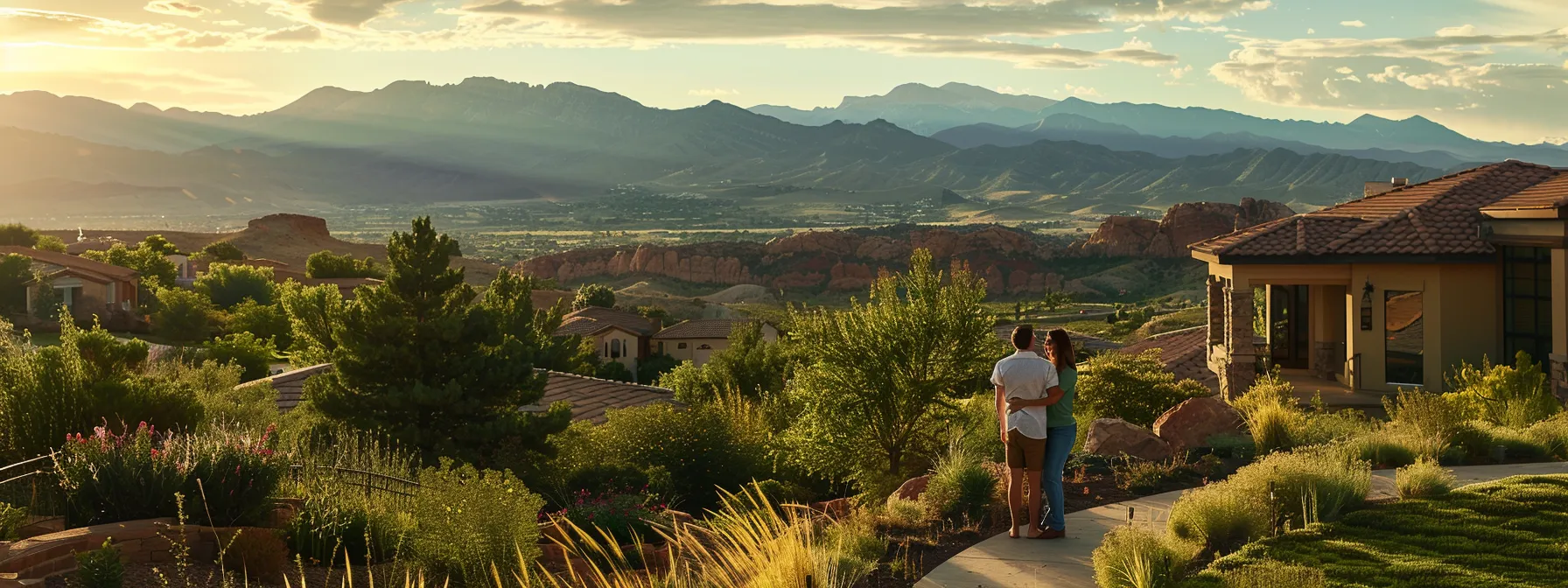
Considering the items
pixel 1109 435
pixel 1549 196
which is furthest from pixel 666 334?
pixel 1109 435

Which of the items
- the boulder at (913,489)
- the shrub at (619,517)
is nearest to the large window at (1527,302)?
the boulder at (913,489)

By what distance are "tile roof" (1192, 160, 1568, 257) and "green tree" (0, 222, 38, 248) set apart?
3340 inches

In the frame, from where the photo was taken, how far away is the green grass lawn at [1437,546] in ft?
30.3

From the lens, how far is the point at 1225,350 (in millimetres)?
25156

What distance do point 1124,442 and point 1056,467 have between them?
4.32 m

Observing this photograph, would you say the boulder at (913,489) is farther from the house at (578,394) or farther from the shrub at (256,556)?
the house at (578,394)

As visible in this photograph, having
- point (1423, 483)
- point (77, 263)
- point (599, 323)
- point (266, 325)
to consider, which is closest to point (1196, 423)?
point (1423, 483)

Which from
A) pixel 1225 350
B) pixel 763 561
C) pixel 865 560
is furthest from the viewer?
pixel 1225 350

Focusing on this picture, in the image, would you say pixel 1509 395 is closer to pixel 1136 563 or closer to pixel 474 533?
pixel 1136 563

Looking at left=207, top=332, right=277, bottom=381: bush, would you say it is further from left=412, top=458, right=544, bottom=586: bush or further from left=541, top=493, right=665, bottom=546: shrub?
left=412, top=458, right=544, bottom=586: bush

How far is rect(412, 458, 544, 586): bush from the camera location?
953 cm

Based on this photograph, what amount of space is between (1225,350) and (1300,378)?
1676 mm

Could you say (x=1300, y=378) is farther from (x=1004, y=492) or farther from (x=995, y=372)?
(x=995, y=372)

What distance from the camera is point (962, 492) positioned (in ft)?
39.3
